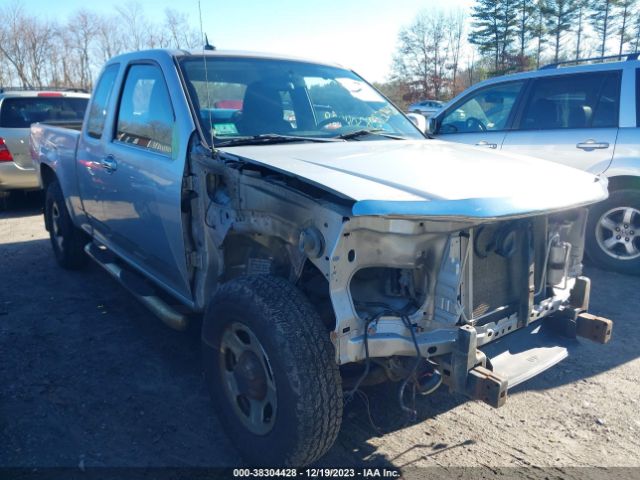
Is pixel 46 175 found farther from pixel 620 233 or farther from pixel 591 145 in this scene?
pixel 620 233

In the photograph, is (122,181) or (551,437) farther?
(122,181)

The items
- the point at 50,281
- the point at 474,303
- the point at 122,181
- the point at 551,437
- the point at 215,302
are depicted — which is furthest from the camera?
the point at 50,281

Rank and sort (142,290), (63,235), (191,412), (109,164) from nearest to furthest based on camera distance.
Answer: (191,412) → (142,290) → (109,164) → (63,235)

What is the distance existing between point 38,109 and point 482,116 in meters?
6.86

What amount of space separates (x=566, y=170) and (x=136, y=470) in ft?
8.94

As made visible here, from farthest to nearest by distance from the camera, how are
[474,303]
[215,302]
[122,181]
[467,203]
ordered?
[122,181] < [215,302] < [474,303] < [467,203]

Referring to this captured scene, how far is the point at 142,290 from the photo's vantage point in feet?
12.8

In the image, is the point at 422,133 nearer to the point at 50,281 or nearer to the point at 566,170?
the point at 566,170

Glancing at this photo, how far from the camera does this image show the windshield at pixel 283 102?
3.44 m

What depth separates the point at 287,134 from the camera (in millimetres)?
3543

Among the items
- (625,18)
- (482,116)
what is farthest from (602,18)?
(482,116)

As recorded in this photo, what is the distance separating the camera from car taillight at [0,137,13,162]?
845cm

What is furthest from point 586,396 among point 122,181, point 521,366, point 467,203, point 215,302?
point 122,181

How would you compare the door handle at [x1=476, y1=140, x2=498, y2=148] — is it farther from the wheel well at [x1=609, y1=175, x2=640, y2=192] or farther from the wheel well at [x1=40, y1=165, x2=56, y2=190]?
the wheel well at [x1=40, y1=165, x2=56, y2=190]
